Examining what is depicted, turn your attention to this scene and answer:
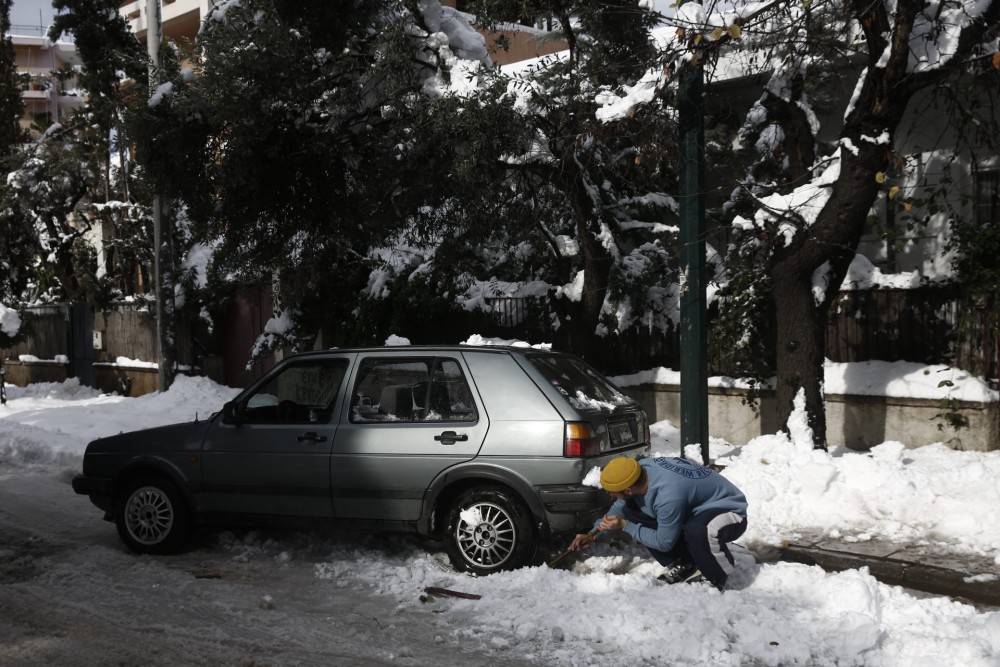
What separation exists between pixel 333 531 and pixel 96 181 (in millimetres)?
19382

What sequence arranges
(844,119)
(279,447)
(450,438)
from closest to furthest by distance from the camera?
1. (450,438)
2. (279,447)
3. (844,119)

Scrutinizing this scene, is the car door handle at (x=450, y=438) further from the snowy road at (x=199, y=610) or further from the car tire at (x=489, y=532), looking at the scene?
the snowy road at (x=199, y=610)

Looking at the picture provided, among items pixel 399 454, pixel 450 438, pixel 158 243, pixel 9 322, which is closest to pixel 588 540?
pixel 450 438

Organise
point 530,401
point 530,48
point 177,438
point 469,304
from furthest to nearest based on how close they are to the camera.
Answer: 1. point 530,48
2. point 469,304
3. point 177,438
4. point 530,401

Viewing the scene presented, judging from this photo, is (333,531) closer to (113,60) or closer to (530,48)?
(113,60)

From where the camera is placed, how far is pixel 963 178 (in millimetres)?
12797

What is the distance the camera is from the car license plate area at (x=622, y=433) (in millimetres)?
6645

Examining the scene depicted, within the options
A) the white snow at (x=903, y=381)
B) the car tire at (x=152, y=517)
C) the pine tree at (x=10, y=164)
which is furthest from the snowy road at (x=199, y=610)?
the pine tree at (x=10, y=164)

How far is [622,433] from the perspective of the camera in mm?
6809

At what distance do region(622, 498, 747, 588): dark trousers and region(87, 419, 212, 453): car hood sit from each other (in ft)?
11.5

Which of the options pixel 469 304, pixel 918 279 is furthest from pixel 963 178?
pixel 469 304

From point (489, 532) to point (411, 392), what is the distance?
118 cm

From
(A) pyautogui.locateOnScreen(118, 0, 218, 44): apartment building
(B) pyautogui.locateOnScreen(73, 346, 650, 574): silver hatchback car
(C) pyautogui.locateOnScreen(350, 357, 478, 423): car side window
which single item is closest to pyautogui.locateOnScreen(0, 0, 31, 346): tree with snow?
(A) pyautogui.locateOnScreen(118, 0, 218, 44): apartment building

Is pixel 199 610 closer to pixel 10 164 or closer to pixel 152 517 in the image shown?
pixel 152 517
